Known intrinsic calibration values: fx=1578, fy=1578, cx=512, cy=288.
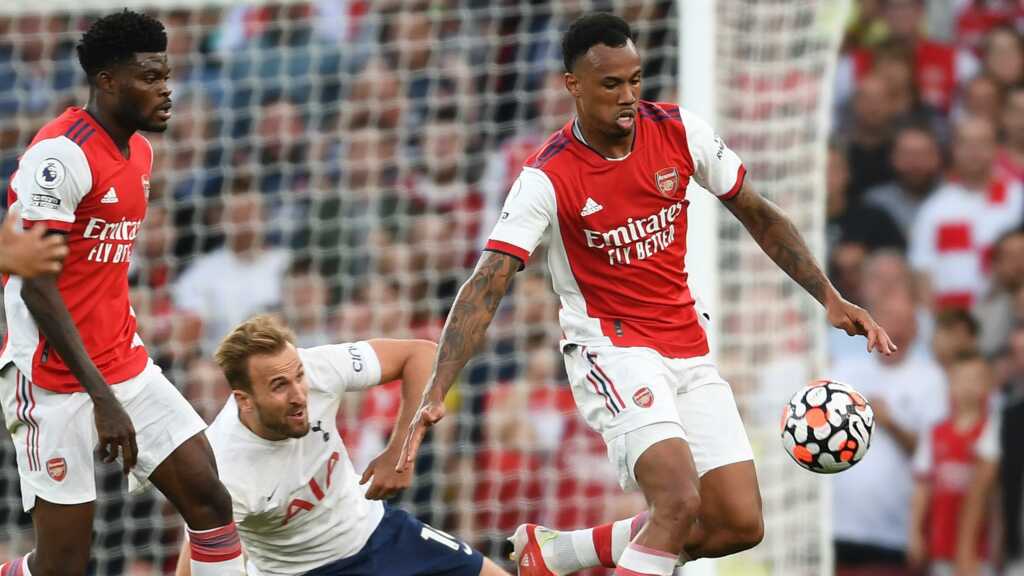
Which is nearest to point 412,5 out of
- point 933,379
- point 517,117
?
point 517,117

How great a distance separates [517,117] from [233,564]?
458 cm

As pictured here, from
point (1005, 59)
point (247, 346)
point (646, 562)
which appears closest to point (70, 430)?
point (247, 346)

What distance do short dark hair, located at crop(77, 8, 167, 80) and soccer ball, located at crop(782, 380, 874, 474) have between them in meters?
2.56

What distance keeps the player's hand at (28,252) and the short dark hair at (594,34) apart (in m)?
1.87

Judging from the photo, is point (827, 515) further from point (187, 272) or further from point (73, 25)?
point (73, 25)

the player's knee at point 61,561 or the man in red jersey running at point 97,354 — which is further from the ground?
the man in red jersey running at point 97,354

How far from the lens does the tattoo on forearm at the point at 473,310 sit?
5.24m

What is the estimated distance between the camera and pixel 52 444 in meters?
5.43

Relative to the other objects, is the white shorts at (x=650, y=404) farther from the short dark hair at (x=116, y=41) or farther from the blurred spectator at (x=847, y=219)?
the blurred spectator at (x=847, y=219)

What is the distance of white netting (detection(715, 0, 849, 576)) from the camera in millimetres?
7969

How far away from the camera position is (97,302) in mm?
5492

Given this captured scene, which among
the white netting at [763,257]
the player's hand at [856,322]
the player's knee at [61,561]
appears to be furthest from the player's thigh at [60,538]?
the white netting at [763,257]

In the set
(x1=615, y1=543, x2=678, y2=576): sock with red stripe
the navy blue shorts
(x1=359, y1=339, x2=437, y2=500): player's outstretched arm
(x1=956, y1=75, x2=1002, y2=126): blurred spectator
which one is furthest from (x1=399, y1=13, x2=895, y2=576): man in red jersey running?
(x1=956, y1=75, x2=1002, y2=126): blurred spectator

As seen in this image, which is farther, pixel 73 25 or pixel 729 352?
pixel 73 25
